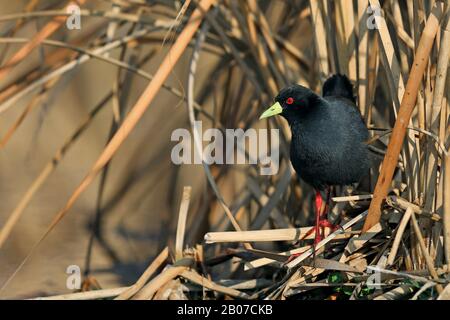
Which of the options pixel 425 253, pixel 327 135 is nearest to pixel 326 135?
pixel 327 135

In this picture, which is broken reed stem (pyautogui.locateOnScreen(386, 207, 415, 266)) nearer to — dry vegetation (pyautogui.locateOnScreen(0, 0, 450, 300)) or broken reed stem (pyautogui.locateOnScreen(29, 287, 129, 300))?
dry vegetation (pyautogui.locateOnScreen(0, 0, 450, 300))

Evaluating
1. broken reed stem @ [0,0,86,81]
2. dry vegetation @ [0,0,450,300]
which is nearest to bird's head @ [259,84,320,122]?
dry vegetation @ [0,0,450,300]

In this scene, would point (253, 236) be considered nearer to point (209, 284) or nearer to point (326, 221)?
point (209, 284)

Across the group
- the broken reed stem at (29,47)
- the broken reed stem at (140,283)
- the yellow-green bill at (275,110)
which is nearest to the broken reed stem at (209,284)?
the broken reed stem at (140,283)

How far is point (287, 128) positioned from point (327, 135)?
1.40 ft

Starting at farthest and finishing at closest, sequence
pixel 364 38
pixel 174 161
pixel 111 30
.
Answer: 1. pixel 174 161
2. pixel 111 30
3. pixel 364 38

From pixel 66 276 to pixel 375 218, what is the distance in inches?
60.1

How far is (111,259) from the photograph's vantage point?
3750mm

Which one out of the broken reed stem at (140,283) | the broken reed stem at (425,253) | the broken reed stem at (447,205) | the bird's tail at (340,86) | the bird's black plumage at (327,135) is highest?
the bird's tail at (340,86)

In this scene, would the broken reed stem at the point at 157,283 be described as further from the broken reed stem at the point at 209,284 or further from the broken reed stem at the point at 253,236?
the broken reed stem at the point at 253,236

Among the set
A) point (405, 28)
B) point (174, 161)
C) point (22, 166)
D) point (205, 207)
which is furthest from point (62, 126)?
point (405, 28)

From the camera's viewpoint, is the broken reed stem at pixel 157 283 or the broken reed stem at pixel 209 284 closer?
the broken reed stem at pixel 157 283

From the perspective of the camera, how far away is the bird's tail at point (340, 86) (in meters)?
2.74
